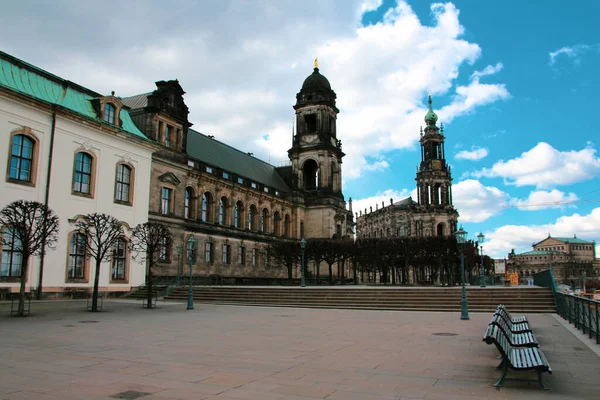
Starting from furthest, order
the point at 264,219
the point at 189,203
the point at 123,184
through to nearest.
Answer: the point at 264,219 → the point at 189,203 → the point at 123,184

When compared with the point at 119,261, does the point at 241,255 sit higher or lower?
higher

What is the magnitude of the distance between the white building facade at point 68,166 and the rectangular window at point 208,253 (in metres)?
12.3

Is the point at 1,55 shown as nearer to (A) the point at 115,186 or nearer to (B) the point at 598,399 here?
(A) the point at 115,186

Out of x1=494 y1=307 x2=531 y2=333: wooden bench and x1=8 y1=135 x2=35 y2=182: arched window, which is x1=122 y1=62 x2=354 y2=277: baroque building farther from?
x1=494 y1=307 x2=531 y2=333: wooden bench

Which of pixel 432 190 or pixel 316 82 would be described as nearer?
pixel 316 82

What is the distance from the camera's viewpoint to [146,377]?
836 cm

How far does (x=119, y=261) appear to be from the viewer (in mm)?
35375

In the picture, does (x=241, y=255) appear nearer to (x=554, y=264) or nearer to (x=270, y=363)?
(x=270, y=363)

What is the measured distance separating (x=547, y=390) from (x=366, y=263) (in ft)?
155

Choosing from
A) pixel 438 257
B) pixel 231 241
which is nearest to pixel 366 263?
pixel 438 257

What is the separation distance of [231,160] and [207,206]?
11.6m

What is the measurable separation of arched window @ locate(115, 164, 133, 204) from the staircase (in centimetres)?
786

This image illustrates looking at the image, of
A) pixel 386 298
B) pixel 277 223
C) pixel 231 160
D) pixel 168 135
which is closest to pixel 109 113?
pixel 168 135

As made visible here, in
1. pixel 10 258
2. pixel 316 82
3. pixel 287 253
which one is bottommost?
pixel 10 258
